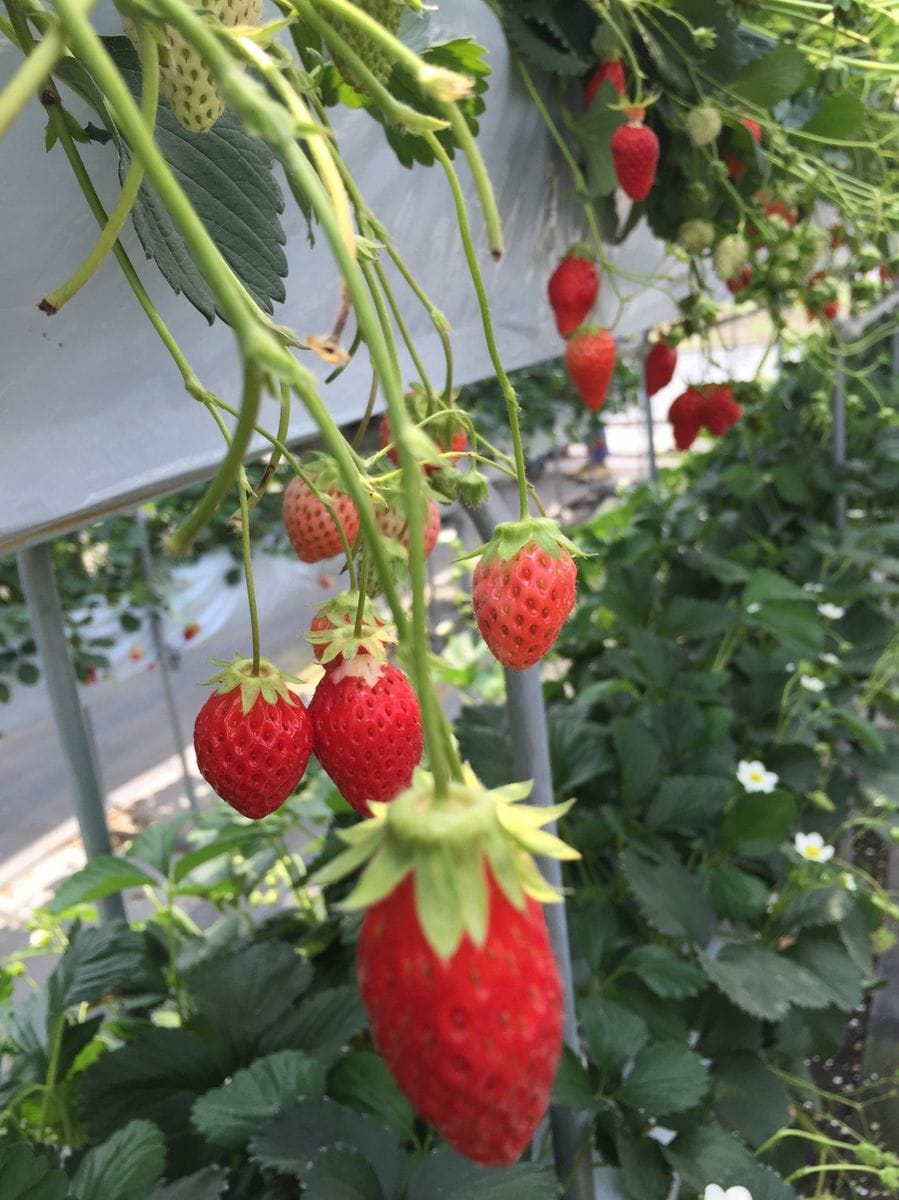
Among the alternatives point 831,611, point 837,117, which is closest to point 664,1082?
point 837,117

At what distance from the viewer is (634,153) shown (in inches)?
28.1

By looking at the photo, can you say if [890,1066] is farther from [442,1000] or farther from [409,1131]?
[442,1000]

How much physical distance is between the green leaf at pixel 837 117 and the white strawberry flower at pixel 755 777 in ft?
2.32

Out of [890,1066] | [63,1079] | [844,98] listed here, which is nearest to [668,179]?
[844,98]

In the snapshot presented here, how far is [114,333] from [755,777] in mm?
1023

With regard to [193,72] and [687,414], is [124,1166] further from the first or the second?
[687,414]

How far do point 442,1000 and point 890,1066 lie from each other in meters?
1.53

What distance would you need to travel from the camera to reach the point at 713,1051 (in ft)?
3.09

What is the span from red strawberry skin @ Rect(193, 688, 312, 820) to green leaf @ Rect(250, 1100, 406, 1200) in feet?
1.21

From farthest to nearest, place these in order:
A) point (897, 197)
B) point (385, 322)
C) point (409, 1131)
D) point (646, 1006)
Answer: point (897, 197) < point (646, 1006) < point (409, 1131) < point (385, 322)

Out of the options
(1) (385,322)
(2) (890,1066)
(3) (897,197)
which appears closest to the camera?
(1) (385,322)

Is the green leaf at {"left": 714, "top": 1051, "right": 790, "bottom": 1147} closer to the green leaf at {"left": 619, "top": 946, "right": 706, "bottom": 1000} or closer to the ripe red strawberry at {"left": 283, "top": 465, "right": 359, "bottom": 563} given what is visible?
the green leaf at {"left": 619, "top": 946, "right": 706, "bottom": 1000}

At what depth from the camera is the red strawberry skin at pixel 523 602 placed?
0.35 m

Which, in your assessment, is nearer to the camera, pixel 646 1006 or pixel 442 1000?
pixel 442 1000
